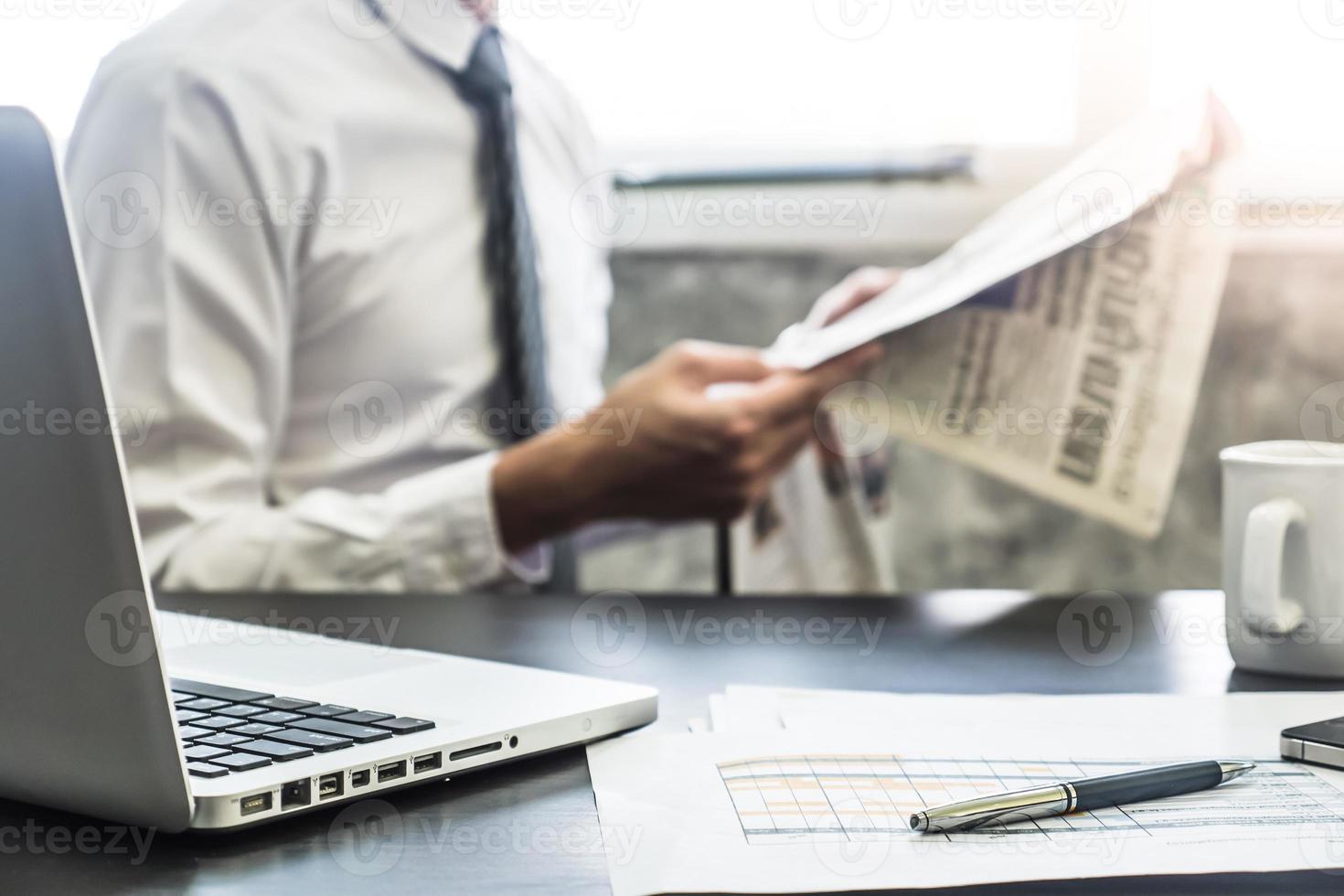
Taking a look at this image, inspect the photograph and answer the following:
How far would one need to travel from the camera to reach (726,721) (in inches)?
19.1

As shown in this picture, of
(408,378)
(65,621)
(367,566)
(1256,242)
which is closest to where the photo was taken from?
(65,621)

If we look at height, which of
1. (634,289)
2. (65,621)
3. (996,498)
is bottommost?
(996,498)

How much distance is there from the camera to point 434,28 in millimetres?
1183

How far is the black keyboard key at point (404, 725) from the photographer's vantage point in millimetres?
387

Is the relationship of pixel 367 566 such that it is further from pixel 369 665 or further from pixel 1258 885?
pixel 1258 885

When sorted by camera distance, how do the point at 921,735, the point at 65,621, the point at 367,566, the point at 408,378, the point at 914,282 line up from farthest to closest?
1. the point at 408,378
2. the point at 367,566
3. the point at 914,282
4. the point at 921,735
5. the point at 65,621

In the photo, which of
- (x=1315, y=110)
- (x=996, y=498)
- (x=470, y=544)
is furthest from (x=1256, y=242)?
(x=470, y=544)

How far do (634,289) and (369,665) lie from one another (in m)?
1.02

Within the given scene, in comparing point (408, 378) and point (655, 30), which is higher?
point (655, 30)
